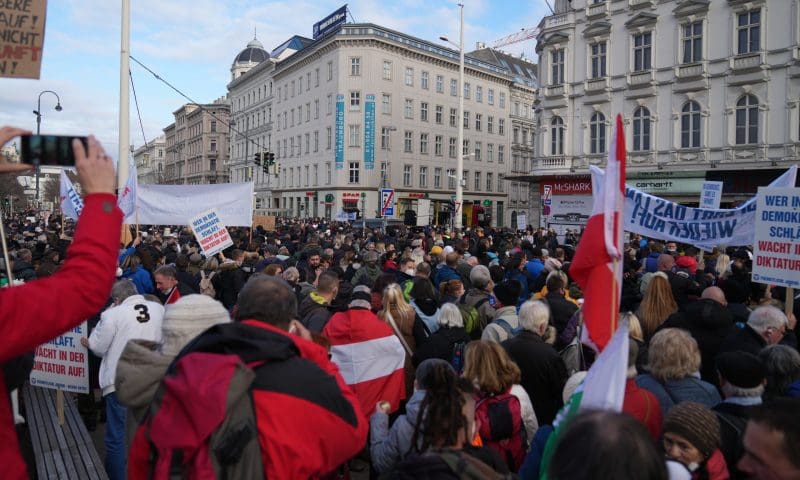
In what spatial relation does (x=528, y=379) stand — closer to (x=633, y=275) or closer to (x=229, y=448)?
(x=229, y=448)

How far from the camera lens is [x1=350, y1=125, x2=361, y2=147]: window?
5525 centimetres

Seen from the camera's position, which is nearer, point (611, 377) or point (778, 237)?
point (611, 377)

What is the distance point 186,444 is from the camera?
6.70ft

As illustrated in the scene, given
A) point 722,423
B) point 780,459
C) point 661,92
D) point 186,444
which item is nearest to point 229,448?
point 186,444

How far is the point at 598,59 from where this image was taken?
114 feet

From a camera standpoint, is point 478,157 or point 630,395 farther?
point 478,157

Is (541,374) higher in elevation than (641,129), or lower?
lower

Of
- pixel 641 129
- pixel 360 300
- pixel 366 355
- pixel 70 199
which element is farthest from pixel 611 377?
pixel 641 129

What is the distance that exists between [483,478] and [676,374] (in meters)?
2.00

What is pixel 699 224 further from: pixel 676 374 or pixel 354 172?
pixel 354 172

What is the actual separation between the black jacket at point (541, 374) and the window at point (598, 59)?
33.8 meters

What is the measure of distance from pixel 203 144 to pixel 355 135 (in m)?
45.5

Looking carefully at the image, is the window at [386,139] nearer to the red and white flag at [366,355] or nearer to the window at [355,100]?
the window at [355,100]

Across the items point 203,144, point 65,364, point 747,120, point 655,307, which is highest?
point 203,144
